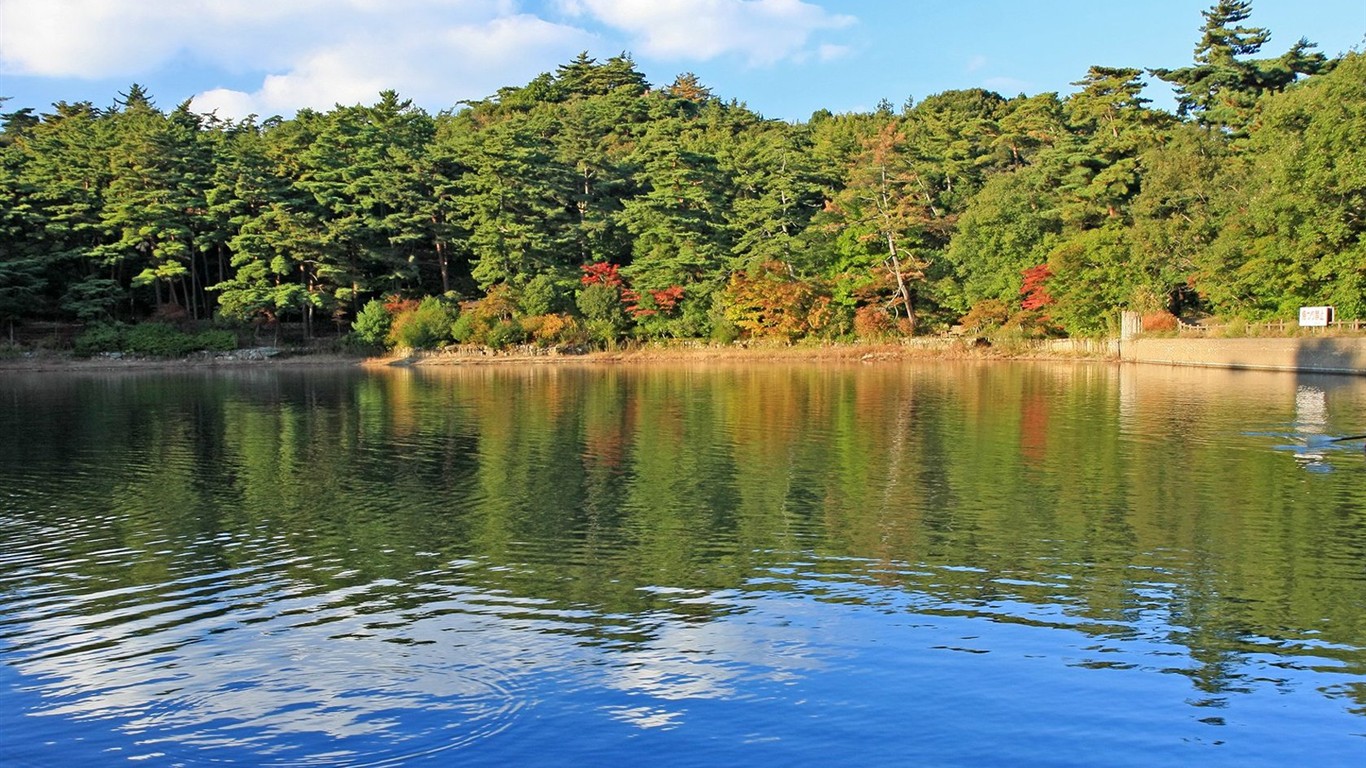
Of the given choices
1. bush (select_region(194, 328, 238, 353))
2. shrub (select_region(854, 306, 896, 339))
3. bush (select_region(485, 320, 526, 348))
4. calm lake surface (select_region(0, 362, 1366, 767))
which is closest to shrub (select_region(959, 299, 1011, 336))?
shrub (select_region(854, 306, 896, 339))

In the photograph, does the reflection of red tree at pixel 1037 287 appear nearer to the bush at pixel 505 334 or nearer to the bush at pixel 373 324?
the bush at pixel 505 334

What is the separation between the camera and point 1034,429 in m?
21.2

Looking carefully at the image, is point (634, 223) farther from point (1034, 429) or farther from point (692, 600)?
point (692, 600)

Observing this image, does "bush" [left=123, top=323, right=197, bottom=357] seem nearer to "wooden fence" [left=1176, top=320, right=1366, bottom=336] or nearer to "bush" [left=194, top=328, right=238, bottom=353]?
"bush" [left=194, top=328, right=238, bottom=353]

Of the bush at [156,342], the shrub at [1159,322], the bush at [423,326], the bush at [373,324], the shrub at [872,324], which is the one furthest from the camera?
the bush at [373,324]

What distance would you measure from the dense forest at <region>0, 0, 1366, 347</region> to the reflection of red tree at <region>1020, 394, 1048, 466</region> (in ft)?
76.6

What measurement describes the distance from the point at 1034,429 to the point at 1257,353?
76.3 ft

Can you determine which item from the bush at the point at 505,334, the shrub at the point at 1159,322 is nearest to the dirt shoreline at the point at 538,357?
the bush at the point at 505,334

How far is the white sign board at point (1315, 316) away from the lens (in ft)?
123

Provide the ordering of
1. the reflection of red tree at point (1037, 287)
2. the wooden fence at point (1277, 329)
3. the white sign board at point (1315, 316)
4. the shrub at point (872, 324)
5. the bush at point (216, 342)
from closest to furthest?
1. the wooden fence at point (1277, 329)
2. the white sign board at point (1315, 316)
3. the reflection of red tree at point (1037, 287)
4. the shrub at point (872, 324)
5. the bush at point (216, 342)

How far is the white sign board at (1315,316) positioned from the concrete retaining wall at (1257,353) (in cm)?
109

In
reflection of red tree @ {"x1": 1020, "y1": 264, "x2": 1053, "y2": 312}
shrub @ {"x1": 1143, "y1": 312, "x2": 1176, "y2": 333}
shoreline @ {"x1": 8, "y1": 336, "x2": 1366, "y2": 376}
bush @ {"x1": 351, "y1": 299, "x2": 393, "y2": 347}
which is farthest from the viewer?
bush @ {"x1": 351, "y1": 299, "x2": 393, "y2": 347}

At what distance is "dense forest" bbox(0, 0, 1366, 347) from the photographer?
50781 mm

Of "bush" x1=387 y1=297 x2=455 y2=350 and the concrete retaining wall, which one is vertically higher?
"bush" x1=387 y1=297 x2=455 y2=350
